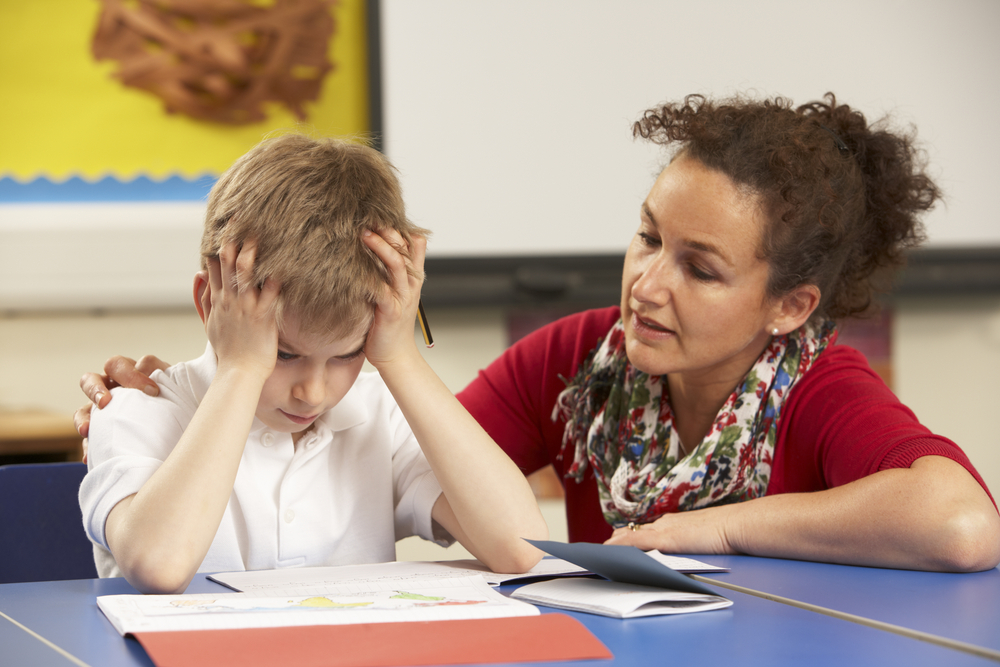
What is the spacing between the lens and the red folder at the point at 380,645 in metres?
0.61

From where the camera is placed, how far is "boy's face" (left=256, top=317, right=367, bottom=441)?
3.08 ft

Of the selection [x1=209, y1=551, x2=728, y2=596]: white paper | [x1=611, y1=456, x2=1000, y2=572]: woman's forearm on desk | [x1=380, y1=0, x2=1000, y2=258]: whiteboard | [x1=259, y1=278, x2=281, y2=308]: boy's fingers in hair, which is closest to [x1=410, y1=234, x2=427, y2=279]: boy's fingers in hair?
[x1=259, y1=278, x2=281, y2=308]: boy's fingers in hair

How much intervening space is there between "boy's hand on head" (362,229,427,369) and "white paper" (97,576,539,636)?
10.4 inches

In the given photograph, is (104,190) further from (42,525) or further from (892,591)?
(892,591)

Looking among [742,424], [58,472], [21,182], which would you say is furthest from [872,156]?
[21,182]

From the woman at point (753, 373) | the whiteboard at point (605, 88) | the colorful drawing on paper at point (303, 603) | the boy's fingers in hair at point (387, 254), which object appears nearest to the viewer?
the colorful drawing on paper at point (303, 603)

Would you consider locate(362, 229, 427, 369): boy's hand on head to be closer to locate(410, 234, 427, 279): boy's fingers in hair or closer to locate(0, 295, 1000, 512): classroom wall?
locate(410, 234, 427, 279): boy's fingers in hair

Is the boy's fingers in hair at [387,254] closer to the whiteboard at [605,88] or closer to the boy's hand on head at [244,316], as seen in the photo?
the boy's hand on head at [244,316]

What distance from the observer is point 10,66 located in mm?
2273

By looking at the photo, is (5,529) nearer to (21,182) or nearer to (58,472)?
(58,472)

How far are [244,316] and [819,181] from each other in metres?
0.80

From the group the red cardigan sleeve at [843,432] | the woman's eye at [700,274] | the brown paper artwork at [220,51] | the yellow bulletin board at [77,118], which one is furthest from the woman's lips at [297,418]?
the brown paper artwork at [220,51]

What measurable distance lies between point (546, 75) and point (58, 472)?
170cm

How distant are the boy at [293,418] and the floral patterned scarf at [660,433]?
33cm
